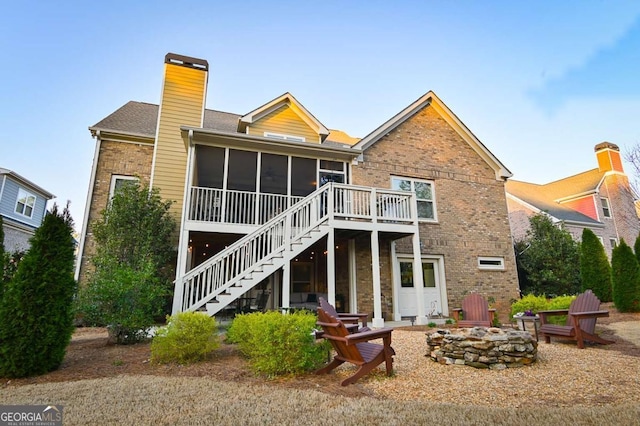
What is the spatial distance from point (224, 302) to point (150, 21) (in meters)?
9.99

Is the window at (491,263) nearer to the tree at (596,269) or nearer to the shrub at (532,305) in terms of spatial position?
the tree at (596,269)

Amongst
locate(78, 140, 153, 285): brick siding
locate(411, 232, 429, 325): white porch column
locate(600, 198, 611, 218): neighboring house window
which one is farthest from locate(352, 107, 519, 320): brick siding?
locate(600, 198, 611, 218): neighboring house window

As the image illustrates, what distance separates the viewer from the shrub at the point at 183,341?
512 cm

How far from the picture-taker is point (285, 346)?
14.3 feet

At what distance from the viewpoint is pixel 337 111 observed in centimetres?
1892

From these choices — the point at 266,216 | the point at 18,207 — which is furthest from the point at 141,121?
the point at 18,207

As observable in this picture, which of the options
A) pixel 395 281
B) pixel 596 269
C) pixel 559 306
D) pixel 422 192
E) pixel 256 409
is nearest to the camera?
pixel 256 409

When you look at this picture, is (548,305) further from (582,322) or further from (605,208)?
(605,208)

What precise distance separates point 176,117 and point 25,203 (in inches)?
510

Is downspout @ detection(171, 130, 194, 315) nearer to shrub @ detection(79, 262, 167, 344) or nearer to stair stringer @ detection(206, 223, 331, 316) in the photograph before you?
stair stringer @ detection(206, 223, 331, 316)

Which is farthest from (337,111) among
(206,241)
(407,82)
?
(206,241)

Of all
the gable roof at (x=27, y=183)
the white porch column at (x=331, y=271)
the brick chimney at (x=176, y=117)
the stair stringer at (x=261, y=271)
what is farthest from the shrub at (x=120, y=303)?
the gable roof at (x=27, y=183)

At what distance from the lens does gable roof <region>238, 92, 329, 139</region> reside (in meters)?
12.5

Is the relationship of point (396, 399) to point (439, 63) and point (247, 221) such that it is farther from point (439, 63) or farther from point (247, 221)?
point (439, 63)
